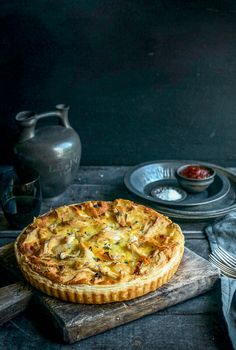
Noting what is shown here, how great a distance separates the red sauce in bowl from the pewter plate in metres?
0.09

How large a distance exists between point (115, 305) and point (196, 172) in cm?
104

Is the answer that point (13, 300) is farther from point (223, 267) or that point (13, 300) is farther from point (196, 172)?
Answer: point (196, 172)

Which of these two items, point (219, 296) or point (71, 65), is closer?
point (219, 296)

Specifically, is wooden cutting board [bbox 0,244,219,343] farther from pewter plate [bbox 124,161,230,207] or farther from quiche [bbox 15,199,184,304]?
pewter plate [bbox 124,161,230,207]

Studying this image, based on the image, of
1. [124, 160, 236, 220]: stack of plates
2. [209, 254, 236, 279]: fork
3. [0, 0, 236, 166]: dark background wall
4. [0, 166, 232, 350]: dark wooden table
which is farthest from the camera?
[0, 0, 236, 166]: dark background wall

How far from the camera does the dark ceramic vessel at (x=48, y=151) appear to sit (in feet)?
7.23

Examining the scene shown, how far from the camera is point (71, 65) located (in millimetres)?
2580

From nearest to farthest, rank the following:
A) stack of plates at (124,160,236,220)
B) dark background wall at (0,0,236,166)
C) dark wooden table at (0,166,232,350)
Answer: dark wooden table at (0,166,232,350) < stack of plates at (124,160,236,220) < dark background wall at (0,0,236,166)

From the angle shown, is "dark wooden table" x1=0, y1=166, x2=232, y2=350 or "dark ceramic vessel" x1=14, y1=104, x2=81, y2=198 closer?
"dark wooden table" x1=0, y1=166, x2=232, y2=350

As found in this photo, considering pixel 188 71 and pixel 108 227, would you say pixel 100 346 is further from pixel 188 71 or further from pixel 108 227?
pixel 188 71

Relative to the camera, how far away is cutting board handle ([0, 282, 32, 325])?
1.50 m

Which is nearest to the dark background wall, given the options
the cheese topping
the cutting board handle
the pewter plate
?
the pewter plate

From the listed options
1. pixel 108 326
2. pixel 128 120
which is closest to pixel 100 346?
pixel 108 326

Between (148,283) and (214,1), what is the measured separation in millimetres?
1610
